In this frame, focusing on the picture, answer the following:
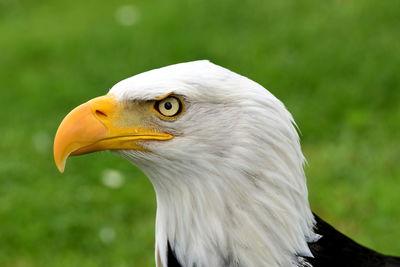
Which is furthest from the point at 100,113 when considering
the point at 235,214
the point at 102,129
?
the point at 235,214

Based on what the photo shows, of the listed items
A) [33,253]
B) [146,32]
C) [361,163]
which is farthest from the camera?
[146,32]

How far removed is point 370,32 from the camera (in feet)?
24.9

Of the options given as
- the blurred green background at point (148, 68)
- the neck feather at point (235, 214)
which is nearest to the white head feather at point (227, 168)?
the neck feather at point (235, 214)

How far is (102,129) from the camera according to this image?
2.82m

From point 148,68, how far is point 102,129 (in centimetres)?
496

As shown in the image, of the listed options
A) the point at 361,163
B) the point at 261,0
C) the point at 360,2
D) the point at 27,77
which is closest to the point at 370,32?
the point at 360,2

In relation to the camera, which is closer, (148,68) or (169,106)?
(169,106)

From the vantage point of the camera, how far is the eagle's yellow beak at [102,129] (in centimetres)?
281

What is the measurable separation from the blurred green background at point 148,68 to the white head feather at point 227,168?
2513 millimetres

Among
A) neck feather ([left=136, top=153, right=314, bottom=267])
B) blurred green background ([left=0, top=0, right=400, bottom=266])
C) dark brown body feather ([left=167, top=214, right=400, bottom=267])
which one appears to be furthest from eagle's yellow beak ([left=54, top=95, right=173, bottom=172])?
blurred green background ([left=0, top=0, right=400, bottom=266])

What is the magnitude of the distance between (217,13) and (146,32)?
32.9 inches

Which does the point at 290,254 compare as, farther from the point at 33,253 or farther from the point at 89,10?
the point at 89,10

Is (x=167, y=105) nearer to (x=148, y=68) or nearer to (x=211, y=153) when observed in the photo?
(x=211, y=153)

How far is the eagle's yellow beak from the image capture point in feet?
9.21
